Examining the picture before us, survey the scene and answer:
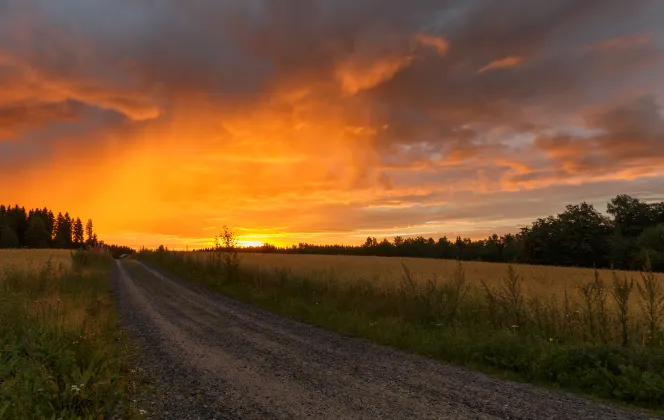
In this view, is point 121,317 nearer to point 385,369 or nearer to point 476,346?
point 385,369

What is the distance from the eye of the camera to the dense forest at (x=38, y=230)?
358ft

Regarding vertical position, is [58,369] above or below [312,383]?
above

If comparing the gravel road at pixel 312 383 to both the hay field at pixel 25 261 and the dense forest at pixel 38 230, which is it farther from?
the dense forest at pixel 38 230

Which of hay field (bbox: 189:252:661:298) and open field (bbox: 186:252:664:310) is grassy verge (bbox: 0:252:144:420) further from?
hay field (bbox: 189:252:661:298)

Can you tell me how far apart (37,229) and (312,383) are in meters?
143

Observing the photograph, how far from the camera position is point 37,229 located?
117 metres

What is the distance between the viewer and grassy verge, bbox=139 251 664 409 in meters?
7.65

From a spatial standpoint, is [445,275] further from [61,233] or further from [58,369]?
[61,233]

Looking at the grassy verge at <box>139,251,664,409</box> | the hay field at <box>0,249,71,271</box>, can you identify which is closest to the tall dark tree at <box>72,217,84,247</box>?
the hay field at <box>0,249,71,271</box>

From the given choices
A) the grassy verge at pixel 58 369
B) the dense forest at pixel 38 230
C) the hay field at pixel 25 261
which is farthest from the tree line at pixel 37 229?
the grassy verge at pixel 58 369

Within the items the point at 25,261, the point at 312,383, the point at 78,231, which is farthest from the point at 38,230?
the point at 312,383

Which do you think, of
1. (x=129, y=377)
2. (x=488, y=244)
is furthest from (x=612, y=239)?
(x=129, y=377)

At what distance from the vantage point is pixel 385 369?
8.37m

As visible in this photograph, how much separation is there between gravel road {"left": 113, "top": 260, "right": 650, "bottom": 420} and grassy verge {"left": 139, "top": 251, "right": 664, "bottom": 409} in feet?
2.83
